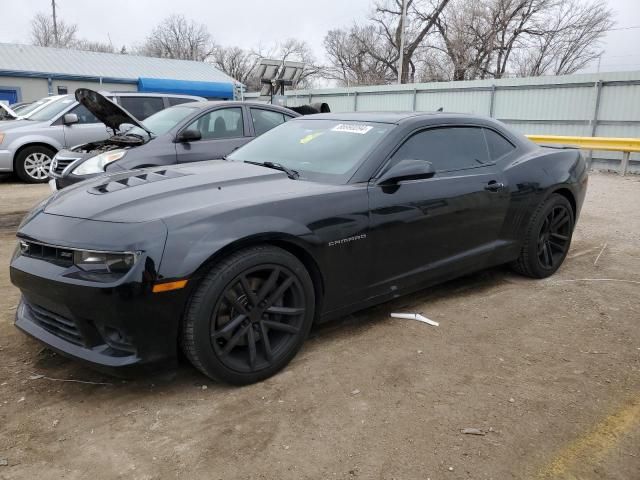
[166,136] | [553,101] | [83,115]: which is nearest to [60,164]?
[166,136]

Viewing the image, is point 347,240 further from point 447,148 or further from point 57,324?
point 57,324

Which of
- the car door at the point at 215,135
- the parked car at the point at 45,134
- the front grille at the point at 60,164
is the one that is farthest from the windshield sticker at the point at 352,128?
the parked car at the point at 45,134

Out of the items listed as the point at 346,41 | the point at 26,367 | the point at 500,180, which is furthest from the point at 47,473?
the point at 346,41

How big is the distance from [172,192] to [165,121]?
14.3 ft

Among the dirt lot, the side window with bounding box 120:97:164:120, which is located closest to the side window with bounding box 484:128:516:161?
the dirt lot

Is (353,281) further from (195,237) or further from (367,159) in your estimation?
(195,237)

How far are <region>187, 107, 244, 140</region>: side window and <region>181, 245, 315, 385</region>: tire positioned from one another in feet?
13.8

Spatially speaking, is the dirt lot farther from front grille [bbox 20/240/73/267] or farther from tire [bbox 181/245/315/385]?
front grille [bbox 20/240/73/267]

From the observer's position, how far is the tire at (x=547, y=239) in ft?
14.3

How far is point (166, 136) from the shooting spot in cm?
627

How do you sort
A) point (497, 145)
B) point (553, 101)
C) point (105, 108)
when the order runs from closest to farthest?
point (497, 145)
point (105, 108)
point (553, 101)

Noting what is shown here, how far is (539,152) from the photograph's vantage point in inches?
178

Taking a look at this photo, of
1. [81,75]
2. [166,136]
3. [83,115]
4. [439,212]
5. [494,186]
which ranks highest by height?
[81,75]

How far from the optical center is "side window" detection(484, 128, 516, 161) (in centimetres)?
416
